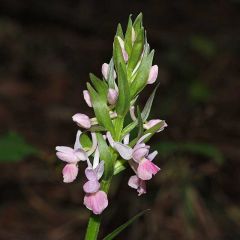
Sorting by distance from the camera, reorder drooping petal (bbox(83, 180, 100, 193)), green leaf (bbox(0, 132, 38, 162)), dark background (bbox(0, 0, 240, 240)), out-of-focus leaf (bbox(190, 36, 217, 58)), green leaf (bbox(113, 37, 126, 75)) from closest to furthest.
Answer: drooping petal (bbox(83, 180, 100, 193)) < green leaf (bbox(113, 37, 126, 75)) < green leaf (bbox(0, 132, 38, 162)) < dark background (bbox(0, 0, 240, 240)) < out-of-focus leaf (bbox(190, 36, 217, 58))

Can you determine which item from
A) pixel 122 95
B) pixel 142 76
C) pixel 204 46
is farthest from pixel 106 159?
pixel 204 46

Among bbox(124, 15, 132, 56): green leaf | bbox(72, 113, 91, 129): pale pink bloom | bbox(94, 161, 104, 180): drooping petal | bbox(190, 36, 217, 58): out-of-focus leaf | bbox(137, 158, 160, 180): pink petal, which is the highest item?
bbox(190, 36, 217, 58): out-of-focus leaf

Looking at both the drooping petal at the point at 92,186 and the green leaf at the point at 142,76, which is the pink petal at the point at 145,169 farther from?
the green leaf at the point at 142,76

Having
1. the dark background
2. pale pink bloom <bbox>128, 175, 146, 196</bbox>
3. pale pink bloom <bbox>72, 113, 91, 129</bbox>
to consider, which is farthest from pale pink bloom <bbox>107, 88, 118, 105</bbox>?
the dark background

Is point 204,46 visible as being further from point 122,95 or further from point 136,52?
point 122,95

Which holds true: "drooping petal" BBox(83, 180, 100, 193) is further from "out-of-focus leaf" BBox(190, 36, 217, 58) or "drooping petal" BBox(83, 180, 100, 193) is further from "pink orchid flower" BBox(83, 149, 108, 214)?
"out-of-focus leaf" BBox(190, 36, 217, 58)

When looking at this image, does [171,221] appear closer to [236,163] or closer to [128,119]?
[236,163]
